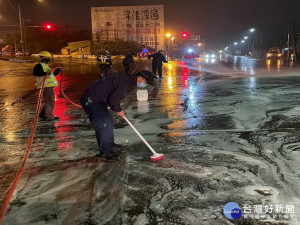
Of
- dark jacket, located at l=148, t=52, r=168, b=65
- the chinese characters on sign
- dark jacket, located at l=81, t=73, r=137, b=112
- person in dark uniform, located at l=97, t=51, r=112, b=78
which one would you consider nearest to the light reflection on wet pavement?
the chinese characters on sign

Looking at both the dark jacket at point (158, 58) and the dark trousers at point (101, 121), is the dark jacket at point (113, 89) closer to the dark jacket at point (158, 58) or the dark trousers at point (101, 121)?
the dark trousers at point (101, 121)

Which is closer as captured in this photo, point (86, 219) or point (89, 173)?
point (86, 219)

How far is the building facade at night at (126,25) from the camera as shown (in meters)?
49.0

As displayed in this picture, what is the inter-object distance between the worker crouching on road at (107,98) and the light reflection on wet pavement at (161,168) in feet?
1.13

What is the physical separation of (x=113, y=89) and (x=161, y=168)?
1312 mm

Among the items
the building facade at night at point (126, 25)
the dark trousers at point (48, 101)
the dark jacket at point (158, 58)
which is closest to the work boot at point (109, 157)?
the dark trousers at point (48, 101)

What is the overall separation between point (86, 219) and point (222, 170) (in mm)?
1964

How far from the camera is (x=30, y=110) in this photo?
8625 millimetres

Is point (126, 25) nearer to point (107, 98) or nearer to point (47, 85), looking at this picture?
point (47, 85)

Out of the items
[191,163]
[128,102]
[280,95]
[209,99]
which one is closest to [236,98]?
[209,99]

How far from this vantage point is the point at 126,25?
49.8 metres

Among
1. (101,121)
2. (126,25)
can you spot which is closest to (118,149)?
(101,121)

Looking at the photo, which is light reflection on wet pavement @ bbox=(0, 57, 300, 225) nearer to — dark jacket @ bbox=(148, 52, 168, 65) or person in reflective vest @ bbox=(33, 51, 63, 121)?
person in reflective vest @ bbox=(33, 51, 63, 121)

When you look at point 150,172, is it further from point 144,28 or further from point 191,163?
point 144,28
